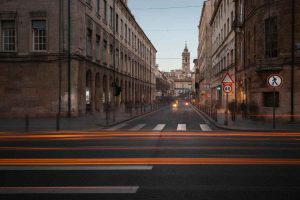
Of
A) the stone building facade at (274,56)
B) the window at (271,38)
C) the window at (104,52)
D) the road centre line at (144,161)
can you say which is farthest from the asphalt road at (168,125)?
the window at (104,52)

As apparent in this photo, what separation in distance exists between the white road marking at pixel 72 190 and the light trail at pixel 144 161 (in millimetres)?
2341

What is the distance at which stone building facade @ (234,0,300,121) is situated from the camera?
74.0ft

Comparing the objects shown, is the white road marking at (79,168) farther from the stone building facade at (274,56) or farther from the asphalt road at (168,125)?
the stone building facade at (274,56)

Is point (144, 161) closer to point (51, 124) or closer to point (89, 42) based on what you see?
point (51, 124)

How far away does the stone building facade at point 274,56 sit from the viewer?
22.6 m

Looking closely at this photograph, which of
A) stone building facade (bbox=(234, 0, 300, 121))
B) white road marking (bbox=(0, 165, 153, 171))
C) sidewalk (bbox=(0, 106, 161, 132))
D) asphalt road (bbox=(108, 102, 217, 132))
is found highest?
stone building facade (bbox=(234, 0, 300, 121))

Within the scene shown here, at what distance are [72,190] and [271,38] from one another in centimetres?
2098

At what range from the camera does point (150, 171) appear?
7.75m

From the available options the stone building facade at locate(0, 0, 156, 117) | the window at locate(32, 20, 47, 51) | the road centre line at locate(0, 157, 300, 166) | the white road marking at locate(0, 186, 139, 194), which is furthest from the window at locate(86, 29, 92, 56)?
the white road marking at locate(0, 186, 139, 194)

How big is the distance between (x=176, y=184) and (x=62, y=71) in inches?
886

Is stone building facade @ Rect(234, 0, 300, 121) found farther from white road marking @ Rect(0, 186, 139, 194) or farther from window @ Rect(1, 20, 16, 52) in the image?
white road marking @ Rect(0, 186, 139, 194)

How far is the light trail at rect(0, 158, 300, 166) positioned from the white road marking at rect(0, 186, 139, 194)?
2341 millimetres

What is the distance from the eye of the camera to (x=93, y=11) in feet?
109

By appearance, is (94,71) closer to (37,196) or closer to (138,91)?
(37,196)
